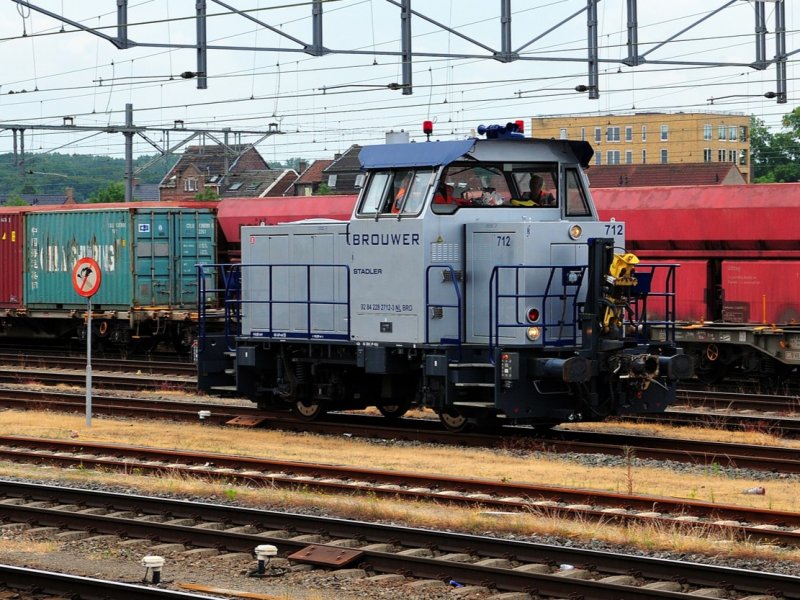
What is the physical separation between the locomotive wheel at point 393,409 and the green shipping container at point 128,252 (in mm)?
13941

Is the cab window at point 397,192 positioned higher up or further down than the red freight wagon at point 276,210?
further down

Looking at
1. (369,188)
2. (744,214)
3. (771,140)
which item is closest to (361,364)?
(369,188)

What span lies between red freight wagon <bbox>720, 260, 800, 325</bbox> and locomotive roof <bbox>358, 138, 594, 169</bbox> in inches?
298

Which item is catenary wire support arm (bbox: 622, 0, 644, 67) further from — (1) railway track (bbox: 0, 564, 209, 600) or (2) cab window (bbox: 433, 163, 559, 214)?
(1) railway track (bbox: 0, 564, 209, 600)

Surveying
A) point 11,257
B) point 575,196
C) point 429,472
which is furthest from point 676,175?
point 429,472

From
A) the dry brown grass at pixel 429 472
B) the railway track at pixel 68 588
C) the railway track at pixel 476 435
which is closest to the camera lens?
the railway track at pixel 68 588

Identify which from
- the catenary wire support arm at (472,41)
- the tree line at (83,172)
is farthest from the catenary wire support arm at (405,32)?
the tree line at (83,172)

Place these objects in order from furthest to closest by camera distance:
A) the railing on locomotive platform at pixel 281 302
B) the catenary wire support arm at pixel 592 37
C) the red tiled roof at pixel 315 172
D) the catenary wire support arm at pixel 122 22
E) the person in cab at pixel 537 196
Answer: the red tiled roof at pixel 315 172 → the catenary wire support arm at pixel 592 37 → the catenary wire support arm at pixel 122 22 → the railing on locomotive platform at pixel 281 302 → the person in cab at pixel 537 196

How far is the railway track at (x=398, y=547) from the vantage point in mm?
8984

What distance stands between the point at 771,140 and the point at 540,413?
9986 centimetres

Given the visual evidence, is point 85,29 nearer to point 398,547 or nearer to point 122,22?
point 122,22

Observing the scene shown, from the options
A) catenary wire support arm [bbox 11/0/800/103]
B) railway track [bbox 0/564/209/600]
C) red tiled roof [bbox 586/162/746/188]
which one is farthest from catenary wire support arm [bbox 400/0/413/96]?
red tiled roof [bbox 586/162/746/188]

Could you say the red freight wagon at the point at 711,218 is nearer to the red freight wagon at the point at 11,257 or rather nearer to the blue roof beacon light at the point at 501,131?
the blue roof beacon light at the point at 501,131

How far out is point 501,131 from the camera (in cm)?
1625
